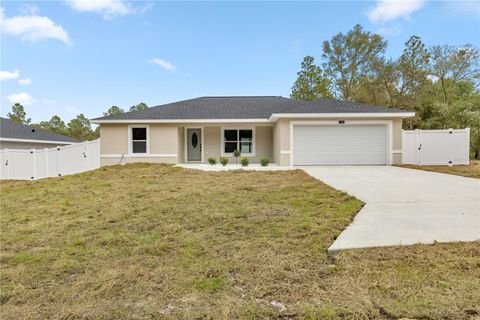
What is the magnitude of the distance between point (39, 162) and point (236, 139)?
35.3ft

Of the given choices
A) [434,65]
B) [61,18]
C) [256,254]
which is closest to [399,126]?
[256,254]

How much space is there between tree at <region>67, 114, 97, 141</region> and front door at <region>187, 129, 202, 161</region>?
93.3 ft

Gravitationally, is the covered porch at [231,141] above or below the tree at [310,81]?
below

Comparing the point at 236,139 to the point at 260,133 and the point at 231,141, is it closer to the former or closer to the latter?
the point at 231,141

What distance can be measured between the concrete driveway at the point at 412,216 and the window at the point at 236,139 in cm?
960

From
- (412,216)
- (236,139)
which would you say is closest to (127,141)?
(236,139)

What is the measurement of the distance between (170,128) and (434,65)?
77.5ft

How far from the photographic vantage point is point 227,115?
1550 centimetres

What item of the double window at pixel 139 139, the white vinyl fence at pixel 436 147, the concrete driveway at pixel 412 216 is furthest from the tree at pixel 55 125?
the concrete driveway at pixel 412 216

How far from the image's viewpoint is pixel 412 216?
14.5 ft

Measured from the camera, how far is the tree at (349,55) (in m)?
26.4

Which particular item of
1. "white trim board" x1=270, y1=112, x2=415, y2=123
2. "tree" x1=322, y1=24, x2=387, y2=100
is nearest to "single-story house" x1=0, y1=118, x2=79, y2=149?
"white trim board" x1=270, y1=112, x2=415, y2=123

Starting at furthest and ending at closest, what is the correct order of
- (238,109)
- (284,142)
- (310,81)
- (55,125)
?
1. (55,125)
2. (310,81)
3. (238,109)
4. (284,142)

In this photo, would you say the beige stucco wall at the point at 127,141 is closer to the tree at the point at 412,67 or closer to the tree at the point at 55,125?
the tree at the point at 412,67
